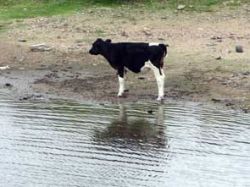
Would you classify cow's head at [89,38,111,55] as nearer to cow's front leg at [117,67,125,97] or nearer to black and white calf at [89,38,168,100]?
black and white calf at [89,38,168,100]

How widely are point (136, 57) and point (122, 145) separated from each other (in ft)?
13.5

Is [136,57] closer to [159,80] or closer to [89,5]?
[159,80]

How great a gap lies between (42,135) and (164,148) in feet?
6.94

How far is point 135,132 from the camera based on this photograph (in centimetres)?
1406

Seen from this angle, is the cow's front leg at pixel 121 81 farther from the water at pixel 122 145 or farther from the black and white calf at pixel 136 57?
the water at pixel 122 145

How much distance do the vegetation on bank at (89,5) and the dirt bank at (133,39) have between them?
0.72 meters

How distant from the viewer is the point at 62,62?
20609 millimetres

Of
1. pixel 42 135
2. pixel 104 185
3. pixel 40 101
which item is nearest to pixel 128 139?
pixel 42 135

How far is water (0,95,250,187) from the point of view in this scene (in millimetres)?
11375

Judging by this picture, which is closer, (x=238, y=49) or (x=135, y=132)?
(x=135, y=132)

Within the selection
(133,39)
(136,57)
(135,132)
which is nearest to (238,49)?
(133,39)

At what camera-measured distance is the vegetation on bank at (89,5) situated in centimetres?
2625

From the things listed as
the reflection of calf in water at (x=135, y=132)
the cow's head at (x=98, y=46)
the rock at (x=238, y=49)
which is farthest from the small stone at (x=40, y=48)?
the reflection of calf in water at (x=135, y=132)

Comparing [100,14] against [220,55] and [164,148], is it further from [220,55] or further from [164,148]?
[164,148]
